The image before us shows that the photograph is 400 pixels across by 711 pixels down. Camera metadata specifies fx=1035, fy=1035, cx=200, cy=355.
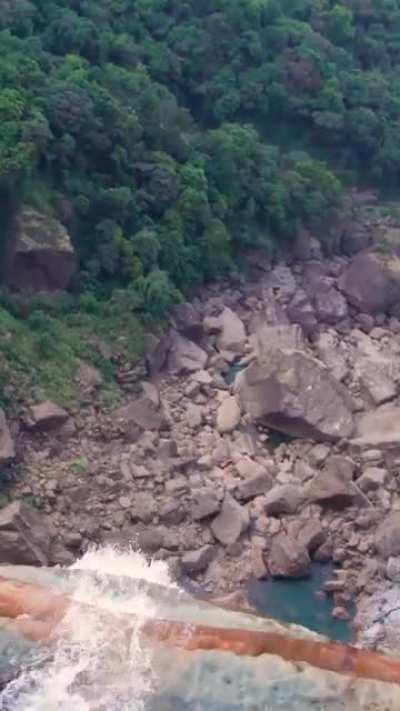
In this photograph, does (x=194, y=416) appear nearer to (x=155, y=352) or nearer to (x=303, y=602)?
(x=155, y=352)

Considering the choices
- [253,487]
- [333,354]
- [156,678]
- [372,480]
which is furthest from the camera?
[333,354]

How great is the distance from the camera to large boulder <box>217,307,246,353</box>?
80.7 ft

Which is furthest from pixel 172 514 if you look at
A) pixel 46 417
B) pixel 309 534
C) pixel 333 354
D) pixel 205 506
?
pixel 333 354

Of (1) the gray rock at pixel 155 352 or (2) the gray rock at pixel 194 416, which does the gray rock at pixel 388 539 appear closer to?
(2) the gray rock at pixel 194 416

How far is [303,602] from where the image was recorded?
60.1 feet

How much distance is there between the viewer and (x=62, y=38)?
27.2 meters

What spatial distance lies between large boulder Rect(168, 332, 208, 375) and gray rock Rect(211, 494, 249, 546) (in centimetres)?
450

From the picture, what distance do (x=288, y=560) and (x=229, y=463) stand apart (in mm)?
3038

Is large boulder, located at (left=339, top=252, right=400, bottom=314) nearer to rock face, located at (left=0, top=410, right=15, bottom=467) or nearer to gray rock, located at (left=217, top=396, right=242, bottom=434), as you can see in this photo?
gray rock, located at (left=217, top=396, right=242, bottom=434)

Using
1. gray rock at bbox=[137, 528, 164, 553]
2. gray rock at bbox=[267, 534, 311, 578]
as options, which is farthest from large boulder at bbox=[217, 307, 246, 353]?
gray rock at bbox=[137, 528, 164, 553]

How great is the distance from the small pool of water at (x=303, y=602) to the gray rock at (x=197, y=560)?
2.93ft

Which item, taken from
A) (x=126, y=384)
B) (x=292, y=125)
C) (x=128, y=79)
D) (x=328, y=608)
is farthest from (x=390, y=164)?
(x=328, y=608)

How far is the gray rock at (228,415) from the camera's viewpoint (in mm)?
21828

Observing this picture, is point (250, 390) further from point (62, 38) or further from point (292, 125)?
point (292, 125)
